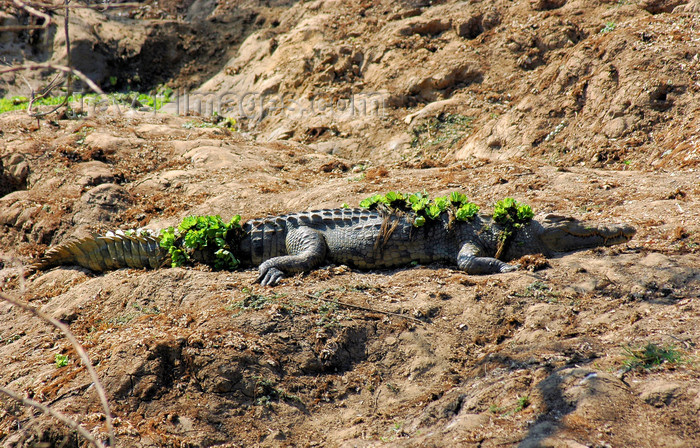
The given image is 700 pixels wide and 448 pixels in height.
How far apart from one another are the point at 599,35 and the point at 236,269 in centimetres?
777

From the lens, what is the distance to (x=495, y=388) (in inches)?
142

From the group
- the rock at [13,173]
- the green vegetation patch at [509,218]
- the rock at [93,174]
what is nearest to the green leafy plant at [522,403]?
the green vegetation patch at [509,218]

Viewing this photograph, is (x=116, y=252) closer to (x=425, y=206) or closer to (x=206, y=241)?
(x=206, y=241)

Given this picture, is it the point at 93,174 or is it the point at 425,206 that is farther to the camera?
the point at 93,174

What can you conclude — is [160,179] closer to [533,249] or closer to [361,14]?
[533,249]

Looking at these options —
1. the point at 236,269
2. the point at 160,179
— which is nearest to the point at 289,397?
the point at 236,269

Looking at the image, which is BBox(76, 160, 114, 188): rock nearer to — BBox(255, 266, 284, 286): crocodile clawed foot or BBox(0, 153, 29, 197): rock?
BBox(0, 153, 29, 197): rock

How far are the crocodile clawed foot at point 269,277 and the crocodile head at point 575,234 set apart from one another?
275 centimetres

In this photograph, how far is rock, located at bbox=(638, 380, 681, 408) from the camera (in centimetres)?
311

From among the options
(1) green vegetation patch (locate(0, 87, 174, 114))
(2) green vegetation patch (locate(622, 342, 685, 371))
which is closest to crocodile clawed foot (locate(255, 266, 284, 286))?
(2) green vegetation patch (locate(622, 342, 685, 371))

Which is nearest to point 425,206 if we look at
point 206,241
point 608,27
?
point 206,241

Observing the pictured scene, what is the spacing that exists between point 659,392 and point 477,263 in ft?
8.13

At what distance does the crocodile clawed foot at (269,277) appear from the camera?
5.47 meters

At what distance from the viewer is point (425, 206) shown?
6051 mm
